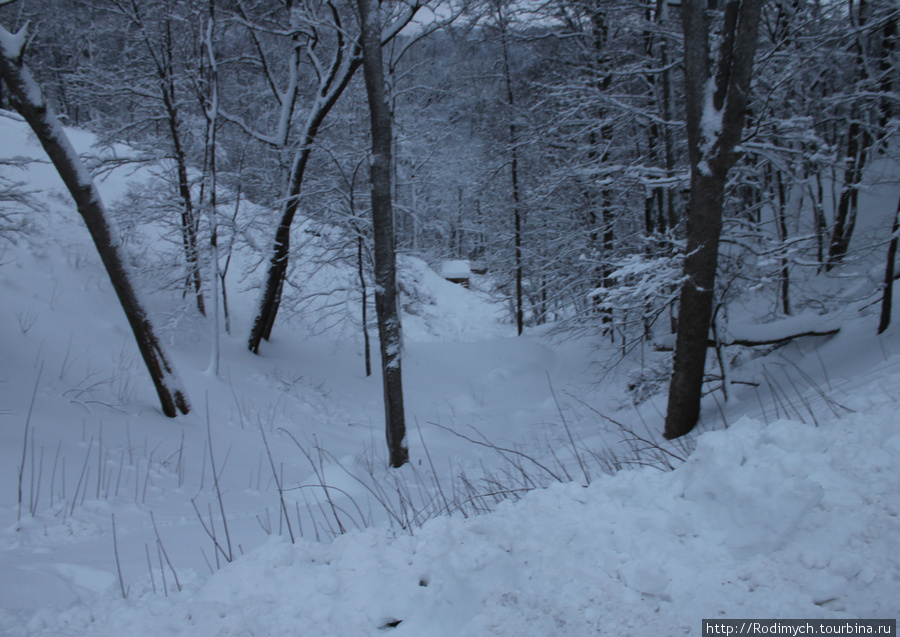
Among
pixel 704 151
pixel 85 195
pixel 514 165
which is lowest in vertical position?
pixel 704 151

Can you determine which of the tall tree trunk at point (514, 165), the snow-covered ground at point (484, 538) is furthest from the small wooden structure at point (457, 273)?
the snow-covered ground at point (484, 538)

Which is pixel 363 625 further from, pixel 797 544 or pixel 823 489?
pixel 823 489

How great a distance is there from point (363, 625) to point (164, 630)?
0.82 meters

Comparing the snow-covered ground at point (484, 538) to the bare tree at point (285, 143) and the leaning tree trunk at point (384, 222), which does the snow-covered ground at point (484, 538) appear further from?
the bare tree at point (285, 143)

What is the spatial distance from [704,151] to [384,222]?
3.78 m

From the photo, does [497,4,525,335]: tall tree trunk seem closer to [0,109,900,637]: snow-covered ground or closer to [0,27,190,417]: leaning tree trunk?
[0,27,190,417]: leaning tree trunk

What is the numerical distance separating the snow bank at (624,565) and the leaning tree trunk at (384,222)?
4080 millimetres

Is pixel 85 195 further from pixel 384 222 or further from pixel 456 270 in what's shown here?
pixel 456 270

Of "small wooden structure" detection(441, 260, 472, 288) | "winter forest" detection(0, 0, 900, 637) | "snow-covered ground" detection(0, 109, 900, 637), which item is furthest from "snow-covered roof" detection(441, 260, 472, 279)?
"snow-covered ground" detection(0, 109, 900, 637)

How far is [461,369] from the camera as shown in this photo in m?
14.4

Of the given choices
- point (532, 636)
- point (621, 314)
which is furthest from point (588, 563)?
point (621, 314)

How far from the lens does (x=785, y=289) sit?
9773mm

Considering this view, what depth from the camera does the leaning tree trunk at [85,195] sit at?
5.55 m

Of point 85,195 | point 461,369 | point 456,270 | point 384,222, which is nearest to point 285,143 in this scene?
point 85,195
